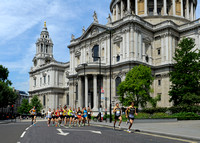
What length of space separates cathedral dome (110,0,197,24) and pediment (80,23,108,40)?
1040cm

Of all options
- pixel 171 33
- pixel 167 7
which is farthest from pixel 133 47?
pixel 167 7

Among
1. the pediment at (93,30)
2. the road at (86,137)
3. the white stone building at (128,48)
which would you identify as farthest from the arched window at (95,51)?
the road at (86,137)

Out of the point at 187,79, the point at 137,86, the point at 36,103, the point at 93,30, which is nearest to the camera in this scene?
the point at 137,86

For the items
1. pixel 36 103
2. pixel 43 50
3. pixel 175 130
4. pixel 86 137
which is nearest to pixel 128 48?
pixel 175 130

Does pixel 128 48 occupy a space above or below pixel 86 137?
above

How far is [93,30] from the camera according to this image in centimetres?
5862

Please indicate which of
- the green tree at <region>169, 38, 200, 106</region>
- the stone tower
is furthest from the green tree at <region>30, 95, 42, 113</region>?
the green tree at <region>169, 38, 200, 106</region>

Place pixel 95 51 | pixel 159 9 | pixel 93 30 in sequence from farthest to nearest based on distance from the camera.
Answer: pixel 159 9 < pixel 93 30 < pixel 95 51

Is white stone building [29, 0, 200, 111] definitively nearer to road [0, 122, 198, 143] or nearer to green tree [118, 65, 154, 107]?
green tree [118, 65, 154, 107]

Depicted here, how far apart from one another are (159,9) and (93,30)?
67.5 ft

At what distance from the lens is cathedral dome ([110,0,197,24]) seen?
62500 mm

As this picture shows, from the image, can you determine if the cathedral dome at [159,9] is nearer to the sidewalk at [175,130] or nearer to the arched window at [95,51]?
the arched window at [95,51]

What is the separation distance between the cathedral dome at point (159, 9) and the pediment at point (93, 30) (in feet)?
34.1

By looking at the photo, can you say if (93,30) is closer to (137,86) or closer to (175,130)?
(137,86)
